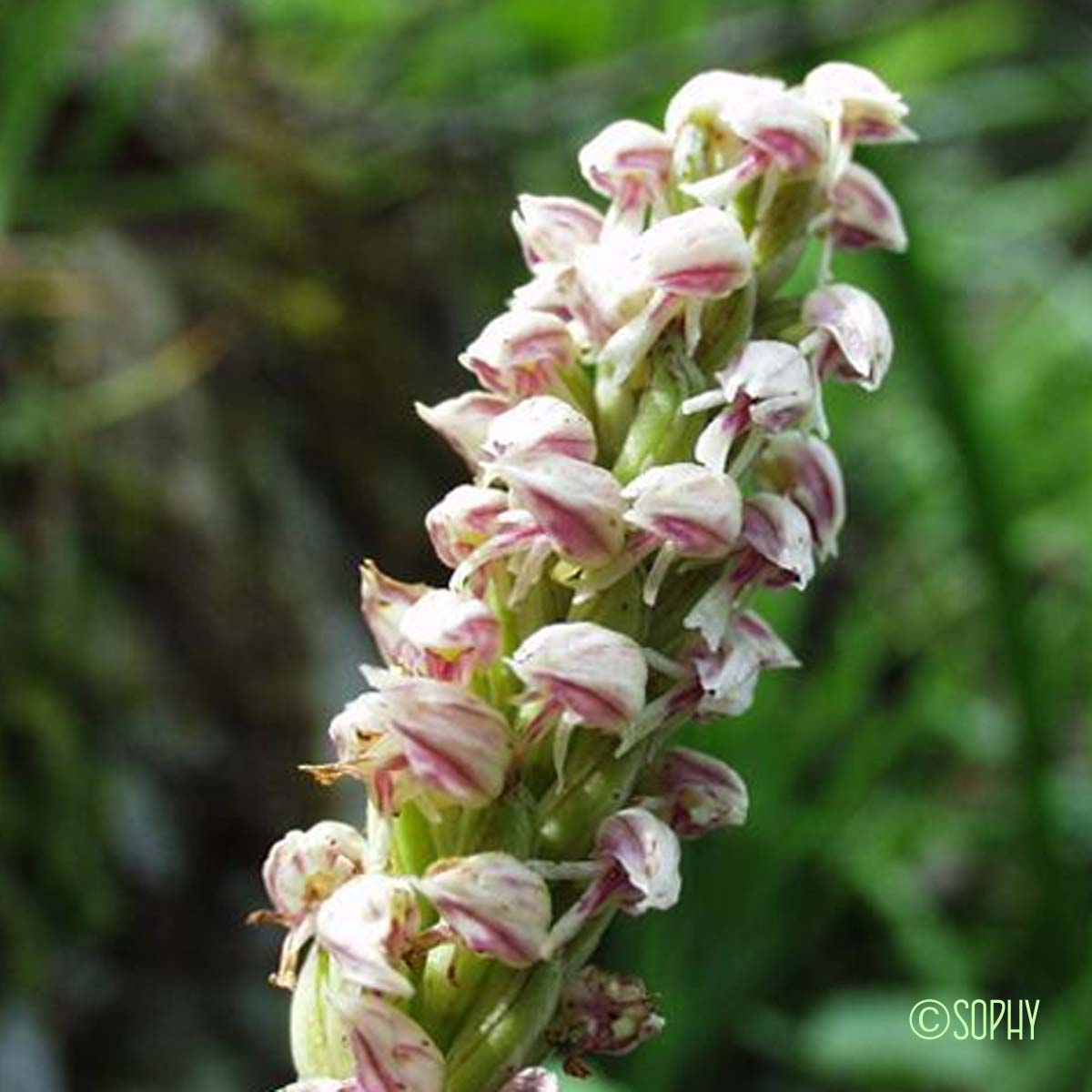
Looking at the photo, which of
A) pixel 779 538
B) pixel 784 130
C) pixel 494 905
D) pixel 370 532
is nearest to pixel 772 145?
pixel 784 130

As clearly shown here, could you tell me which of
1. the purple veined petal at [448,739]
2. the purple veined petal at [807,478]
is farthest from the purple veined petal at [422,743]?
the purple veined petal at [807,478]

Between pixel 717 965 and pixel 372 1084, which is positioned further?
pixel 717 965

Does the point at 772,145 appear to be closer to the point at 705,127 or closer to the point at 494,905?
the point at 705,127

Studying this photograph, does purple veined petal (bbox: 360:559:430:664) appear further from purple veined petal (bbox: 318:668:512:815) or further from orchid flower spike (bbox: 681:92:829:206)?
orchid flower spike (bbox: 681:92:829:206)

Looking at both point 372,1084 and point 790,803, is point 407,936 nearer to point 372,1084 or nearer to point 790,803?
point 372,1084

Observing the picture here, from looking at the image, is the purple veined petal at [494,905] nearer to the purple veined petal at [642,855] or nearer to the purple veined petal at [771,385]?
the purple veined petal at [642,855]

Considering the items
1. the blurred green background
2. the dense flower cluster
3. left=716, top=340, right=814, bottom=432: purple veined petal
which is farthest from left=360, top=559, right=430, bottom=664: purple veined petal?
the blurred green background

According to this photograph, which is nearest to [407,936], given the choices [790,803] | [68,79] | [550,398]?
[550,398]
